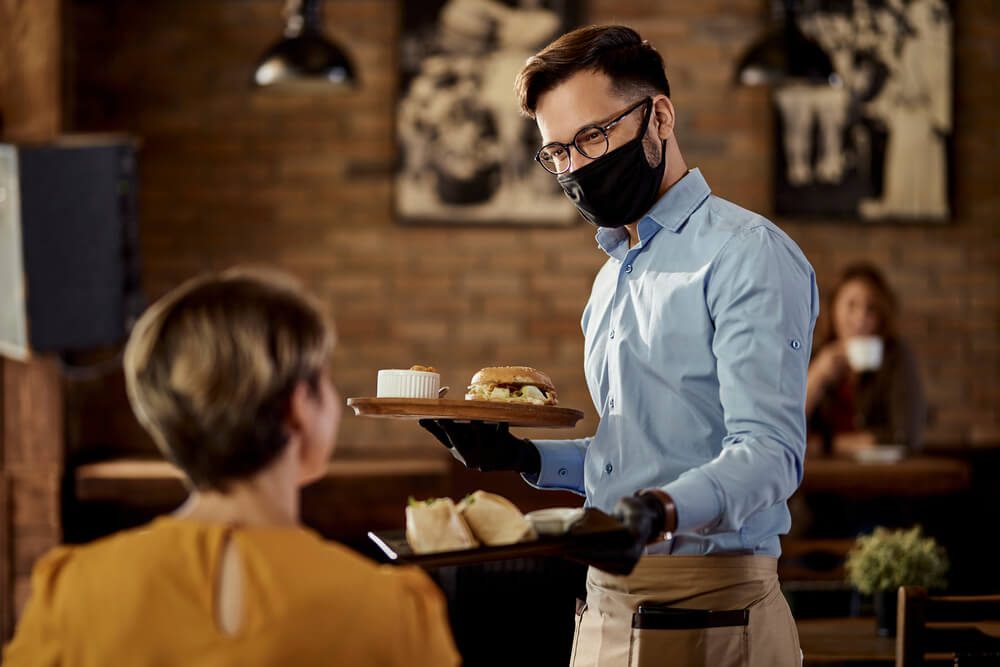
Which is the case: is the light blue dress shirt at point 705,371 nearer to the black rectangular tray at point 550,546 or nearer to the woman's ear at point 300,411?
the black rectangular tray at point 550,546

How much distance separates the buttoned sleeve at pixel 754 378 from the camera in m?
1.51

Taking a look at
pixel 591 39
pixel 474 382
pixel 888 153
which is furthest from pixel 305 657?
pixel 888 153

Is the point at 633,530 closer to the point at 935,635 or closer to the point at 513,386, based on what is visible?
the point at 513,386

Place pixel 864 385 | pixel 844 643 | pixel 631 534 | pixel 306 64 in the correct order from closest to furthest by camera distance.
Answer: pixel 631 534 < pixel 844 643 < pixel 306 64 < pixel 864 385

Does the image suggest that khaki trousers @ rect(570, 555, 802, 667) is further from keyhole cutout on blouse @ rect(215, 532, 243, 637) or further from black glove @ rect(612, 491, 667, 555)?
keyhole cutout on blouse @ rect(215, 532, 243, 637)

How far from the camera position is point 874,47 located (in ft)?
19.1

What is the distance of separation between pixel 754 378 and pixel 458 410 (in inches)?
22.7

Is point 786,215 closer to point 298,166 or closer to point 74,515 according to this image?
point 298,166

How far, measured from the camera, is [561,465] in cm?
204

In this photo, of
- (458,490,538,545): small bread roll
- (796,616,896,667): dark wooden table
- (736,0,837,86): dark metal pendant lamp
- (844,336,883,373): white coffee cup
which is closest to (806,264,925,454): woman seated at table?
Answer: (844,336,883,373): white coffee cup

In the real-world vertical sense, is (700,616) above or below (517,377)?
below

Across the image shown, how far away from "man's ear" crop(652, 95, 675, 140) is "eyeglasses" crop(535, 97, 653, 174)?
0.06 feet

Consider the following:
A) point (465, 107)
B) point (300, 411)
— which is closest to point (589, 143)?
point (300, 411)

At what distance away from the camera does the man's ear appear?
186 centimetres
